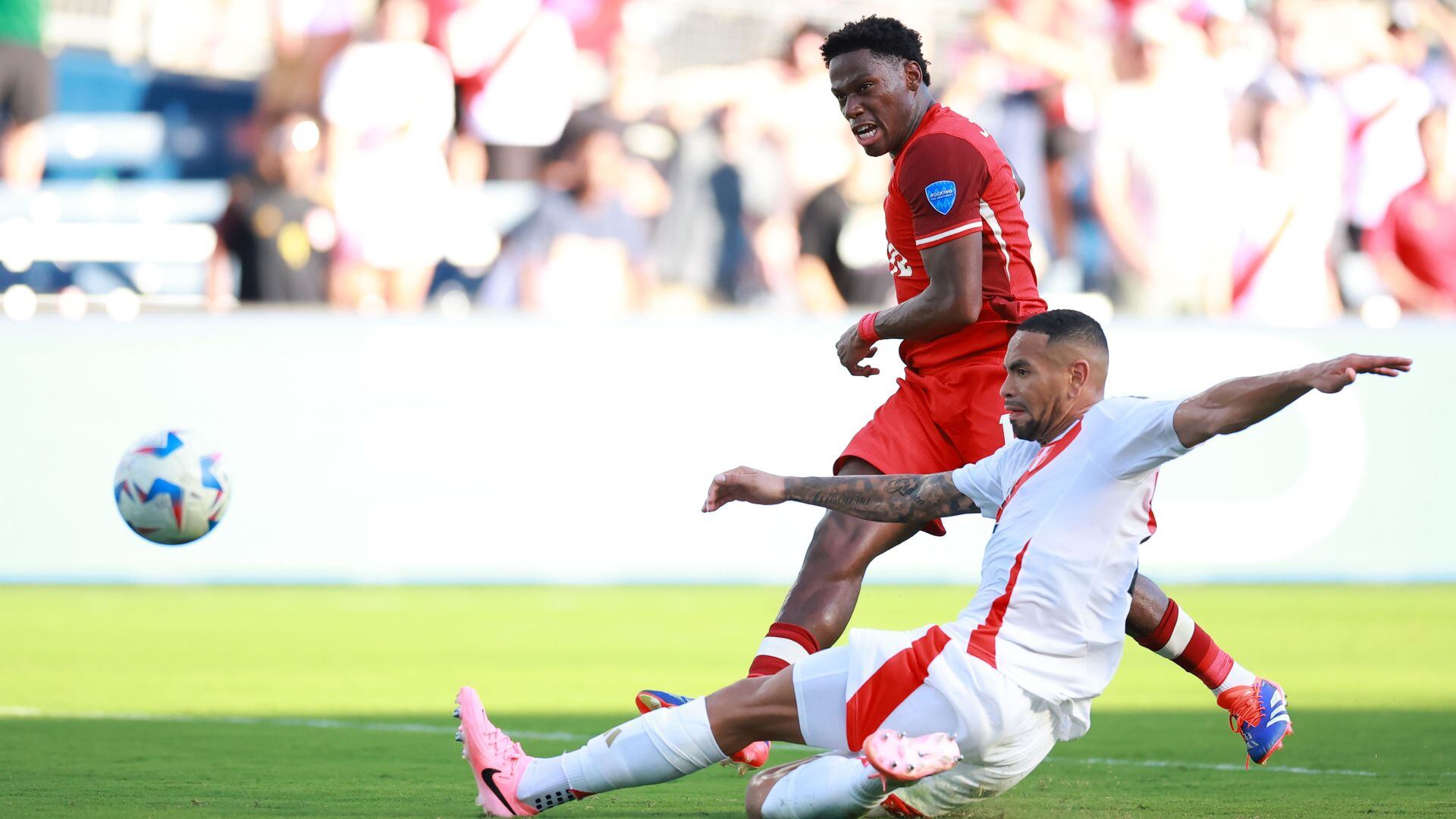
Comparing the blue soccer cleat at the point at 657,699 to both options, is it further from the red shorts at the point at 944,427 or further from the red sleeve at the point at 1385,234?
the red sleeve at the point at 1385,234

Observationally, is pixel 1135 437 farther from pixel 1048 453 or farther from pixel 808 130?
pixel 808 130

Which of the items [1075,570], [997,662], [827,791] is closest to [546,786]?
[827,791]

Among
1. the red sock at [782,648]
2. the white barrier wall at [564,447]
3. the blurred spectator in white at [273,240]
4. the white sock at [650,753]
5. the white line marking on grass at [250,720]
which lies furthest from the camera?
the blurred spectator in white at [273,240]

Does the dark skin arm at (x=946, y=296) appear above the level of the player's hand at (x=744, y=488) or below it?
above

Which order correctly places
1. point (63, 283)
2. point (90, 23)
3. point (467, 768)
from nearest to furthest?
point (467, 768)
point (63, 283)
point (90, 23)

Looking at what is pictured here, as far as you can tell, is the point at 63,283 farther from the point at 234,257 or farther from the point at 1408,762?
the point at 1408,762

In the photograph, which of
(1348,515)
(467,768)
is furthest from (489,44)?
(467,768)

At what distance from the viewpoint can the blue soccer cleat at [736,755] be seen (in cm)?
576

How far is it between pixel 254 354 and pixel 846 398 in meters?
3.87

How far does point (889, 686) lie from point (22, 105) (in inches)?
444

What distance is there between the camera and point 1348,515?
1278 centimetres

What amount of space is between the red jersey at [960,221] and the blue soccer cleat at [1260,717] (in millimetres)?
1379

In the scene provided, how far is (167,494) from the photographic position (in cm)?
677

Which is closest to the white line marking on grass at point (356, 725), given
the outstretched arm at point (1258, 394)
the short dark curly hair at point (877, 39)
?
the outstretched arm at point (1258, 394)
